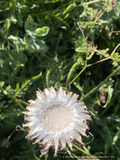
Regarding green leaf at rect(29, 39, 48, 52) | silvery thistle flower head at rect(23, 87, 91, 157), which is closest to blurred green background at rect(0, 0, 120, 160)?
green leaf at rect(29, 39, 48, 52)

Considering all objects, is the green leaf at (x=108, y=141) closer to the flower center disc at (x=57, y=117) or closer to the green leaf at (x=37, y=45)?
the flower center disc at (x=57, y=117)

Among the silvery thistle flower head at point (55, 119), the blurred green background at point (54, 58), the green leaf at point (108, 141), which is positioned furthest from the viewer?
the green leaf at point (108, 141)

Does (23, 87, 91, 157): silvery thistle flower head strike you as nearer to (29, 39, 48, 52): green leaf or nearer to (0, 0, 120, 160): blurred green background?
(0, 0, 120, 160): blurred green background

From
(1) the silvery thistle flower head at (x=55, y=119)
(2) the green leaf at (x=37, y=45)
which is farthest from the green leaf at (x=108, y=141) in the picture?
(2) the green leaf at (x=37, y=45)

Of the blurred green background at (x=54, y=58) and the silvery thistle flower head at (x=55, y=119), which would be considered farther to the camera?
the blurred green background at (x=54, y=58)

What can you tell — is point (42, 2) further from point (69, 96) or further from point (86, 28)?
point (69, 96)

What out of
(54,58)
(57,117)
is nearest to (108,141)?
(57,117)
